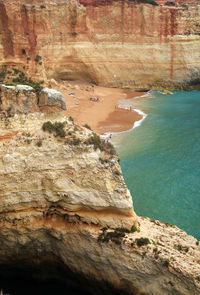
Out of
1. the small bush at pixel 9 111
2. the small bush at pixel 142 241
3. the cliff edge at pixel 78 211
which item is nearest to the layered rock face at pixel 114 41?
the small bush at pixel 9 111

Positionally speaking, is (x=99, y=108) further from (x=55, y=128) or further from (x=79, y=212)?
(x=79, y=212)

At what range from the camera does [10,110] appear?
30.3 feet

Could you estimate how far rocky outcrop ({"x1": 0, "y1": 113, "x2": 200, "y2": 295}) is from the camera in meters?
8.39

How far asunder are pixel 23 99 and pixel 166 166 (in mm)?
13427

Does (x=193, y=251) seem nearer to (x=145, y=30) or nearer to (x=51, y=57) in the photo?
(x=51, y=57)

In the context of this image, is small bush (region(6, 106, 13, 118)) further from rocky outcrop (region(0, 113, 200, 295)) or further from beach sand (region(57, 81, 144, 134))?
beach sand (region(57, 81, 144, 134))

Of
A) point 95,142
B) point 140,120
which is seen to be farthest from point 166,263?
point 140,120

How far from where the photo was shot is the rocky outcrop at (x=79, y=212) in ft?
27.5

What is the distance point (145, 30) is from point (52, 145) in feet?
134

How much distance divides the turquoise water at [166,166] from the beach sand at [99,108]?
2089 mm

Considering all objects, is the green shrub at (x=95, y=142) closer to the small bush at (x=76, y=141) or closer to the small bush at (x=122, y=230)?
the small bush at (x=76, y=141)

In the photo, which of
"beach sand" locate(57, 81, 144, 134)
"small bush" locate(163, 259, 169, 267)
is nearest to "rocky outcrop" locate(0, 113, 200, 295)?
"small bush" locate(163, 259, 169, 267)

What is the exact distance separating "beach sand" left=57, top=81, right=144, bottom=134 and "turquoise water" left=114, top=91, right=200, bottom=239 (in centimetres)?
209

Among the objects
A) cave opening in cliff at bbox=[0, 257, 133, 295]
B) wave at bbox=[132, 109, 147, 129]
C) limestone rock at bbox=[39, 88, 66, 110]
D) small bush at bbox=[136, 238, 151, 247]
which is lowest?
cave opening in cliff at bbox=[0, 257, 133, 295]
